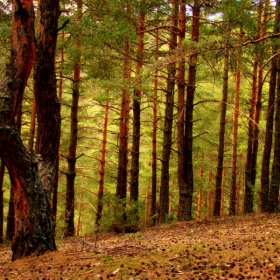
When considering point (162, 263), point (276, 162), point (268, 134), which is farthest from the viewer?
point (268, 134)

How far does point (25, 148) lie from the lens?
5.30m

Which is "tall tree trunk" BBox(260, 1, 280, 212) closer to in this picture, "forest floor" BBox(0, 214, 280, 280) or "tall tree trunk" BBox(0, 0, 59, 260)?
"forest floor" BBox(0, 214, 280, 280)

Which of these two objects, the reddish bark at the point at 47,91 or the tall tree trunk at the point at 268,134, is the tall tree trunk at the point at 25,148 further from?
the tall tree trunk at the point at 268,134

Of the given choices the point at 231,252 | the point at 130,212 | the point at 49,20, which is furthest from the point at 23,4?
the point at 130,212

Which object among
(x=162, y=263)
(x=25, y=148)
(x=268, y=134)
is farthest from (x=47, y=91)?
(x=268, y=134)

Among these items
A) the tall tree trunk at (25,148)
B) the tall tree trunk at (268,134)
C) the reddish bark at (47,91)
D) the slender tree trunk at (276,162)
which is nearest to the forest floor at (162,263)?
the tall tree trunk at (25,148)

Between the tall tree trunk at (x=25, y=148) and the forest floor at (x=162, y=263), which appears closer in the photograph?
the forest floor at (x=162, y=263)

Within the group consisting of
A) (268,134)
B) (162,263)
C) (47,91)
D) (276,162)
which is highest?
(47,91)

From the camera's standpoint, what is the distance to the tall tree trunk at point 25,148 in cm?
514

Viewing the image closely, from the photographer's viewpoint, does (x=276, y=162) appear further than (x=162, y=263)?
Yes

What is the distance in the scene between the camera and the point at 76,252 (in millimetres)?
5473

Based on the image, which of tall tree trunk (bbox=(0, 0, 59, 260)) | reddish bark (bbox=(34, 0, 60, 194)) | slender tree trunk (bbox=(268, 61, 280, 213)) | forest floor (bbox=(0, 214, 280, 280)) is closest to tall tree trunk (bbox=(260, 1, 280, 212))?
slender tree trunk (bbox=(268, 61, 280, 213))

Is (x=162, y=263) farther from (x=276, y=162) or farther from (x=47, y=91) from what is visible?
(x=276, y=162)

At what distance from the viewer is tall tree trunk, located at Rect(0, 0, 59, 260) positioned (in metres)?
5.14
